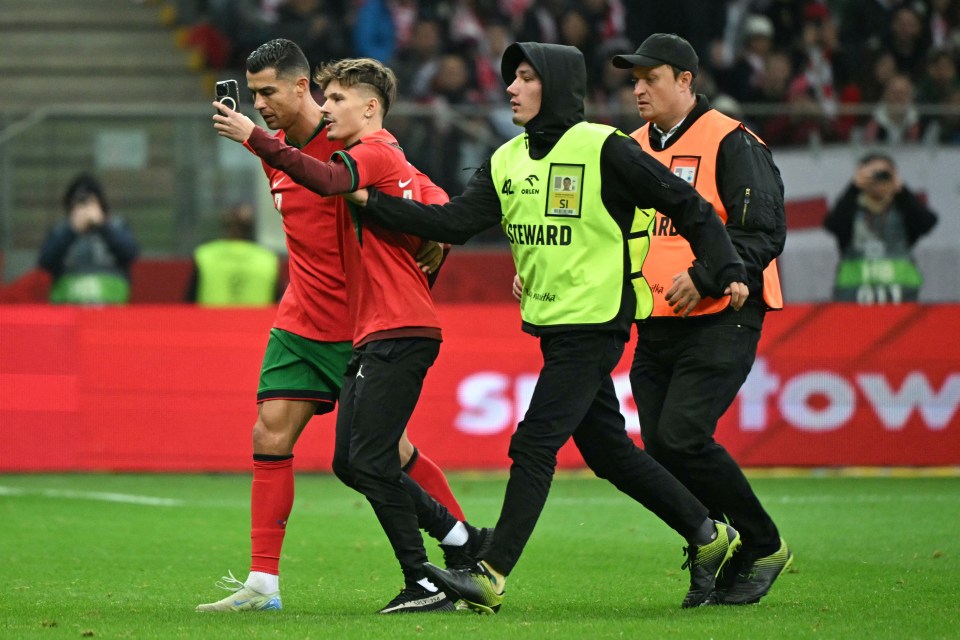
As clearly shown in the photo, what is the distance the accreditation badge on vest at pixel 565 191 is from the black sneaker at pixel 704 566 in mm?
1556

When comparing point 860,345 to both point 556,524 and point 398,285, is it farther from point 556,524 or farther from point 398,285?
point 398,285

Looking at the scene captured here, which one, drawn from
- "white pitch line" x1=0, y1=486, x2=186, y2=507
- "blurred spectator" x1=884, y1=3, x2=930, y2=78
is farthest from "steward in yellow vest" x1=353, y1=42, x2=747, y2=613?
"blurred spectator" x1=884, y1=3, x2=930, y2=78

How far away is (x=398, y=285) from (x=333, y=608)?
4.59 ft

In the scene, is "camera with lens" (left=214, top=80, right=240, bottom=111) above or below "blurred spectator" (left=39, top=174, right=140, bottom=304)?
above

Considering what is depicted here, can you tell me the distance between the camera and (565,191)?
6.61 m

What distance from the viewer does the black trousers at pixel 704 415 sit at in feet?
23.0

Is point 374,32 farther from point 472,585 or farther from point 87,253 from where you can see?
point 472,585

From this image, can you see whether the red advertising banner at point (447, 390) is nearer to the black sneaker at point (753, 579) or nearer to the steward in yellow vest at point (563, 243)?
the black sneaker at point (753, 579)

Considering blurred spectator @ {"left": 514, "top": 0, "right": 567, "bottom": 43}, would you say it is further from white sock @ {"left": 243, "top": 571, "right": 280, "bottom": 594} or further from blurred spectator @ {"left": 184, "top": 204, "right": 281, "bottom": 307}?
white sock @ {"left": 243, "top": 571, "right": 280, "bottom": 594}

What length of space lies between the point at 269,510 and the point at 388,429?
0.75 m

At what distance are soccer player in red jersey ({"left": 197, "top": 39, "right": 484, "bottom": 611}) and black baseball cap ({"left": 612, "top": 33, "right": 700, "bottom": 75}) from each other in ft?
3.30

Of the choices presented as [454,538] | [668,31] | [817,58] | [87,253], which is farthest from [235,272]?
[454,538]

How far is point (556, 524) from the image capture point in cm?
1046

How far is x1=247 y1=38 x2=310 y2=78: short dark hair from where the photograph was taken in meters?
7.08
